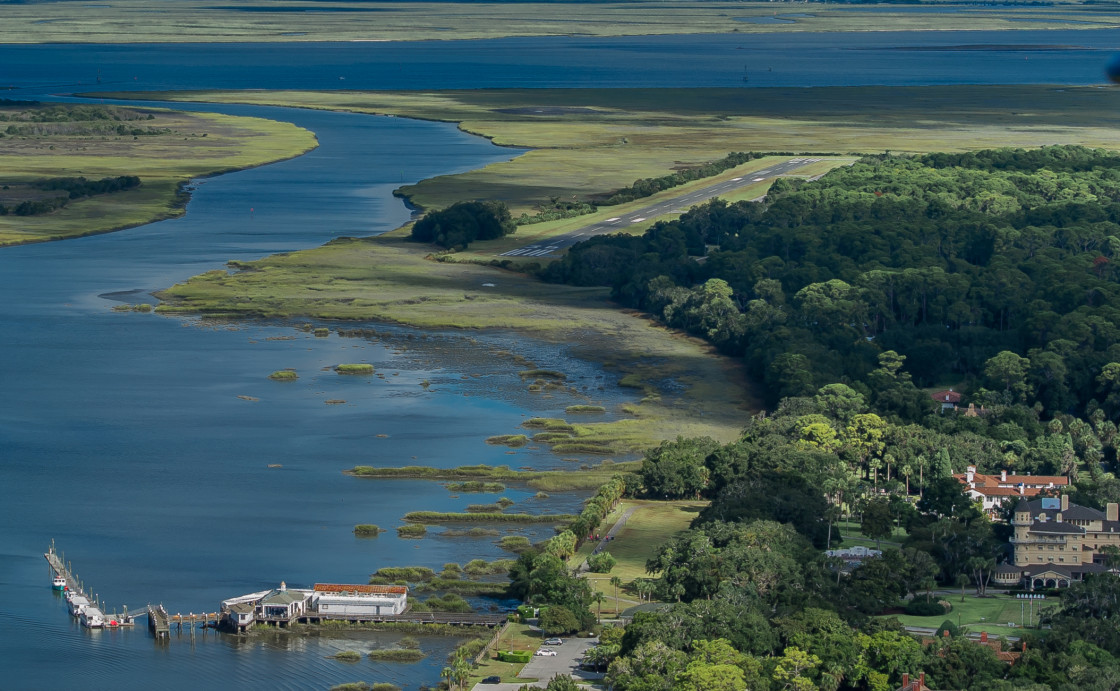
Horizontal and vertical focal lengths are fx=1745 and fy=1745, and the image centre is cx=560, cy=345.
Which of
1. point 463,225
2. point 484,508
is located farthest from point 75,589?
point 463,225

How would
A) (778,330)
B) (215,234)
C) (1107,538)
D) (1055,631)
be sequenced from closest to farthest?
1. (1055,631)
2. (1107,538)
3. (778,330)
4. (215,234)

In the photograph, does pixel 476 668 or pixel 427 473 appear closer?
pixel 476 668

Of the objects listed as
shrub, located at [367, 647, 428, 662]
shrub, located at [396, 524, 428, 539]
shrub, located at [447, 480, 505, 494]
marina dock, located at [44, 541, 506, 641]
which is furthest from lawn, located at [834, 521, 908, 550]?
shrub, located at [367, 647, 428, 662]

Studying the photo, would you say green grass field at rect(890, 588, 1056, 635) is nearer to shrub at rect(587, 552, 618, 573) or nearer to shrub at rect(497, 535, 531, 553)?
shrub at rect(587, 552, 618, 573)

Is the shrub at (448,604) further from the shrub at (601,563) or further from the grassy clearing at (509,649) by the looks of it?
the shrub at (601,563)

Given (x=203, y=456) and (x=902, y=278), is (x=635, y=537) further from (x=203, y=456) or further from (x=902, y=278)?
(x=902, y=278)

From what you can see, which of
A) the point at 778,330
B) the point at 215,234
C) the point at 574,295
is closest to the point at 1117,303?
the point at 778,330

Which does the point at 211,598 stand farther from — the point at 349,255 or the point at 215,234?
the point at 215,234
